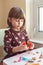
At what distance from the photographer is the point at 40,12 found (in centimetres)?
177

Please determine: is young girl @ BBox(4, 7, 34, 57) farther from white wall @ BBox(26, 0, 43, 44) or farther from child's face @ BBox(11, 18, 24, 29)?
white wall @ BBox(26, 0, 43, 44)

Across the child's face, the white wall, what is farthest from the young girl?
the white wall

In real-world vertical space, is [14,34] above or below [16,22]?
below

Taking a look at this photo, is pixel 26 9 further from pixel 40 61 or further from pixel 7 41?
pixel 40 61

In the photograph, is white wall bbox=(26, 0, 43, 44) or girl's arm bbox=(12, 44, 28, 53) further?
white wall bbox=(26, 0, 43, 44)

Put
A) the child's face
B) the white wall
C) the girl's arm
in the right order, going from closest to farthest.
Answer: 1. the girl's arm
2. the child's face
3. the white wall

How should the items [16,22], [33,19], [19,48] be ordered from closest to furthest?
1. [19,48]
2. [16,22]
3. [33,19]

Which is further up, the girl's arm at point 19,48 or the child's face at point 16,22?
the child's face at point 16,22

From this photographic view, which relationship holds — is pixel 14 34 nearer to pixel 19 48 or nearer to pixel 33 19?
pixel 19 48

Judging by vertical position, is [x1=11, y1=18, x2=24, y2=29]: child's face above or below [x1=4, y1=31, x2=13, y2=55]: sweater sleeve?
above

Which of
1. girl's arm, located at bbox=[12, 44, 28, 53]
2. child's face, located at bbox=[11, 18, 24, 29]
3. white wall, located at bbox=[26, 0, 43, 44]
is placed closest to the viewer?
girl's arm, located at bbox=[12, 44, 28, 53]

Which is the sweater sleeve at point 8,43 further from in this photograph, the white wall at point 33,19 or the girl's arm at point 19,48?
the white wall at point 33,19

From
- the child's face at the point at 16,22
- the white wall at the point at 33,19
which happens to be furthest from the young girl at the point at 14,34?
the white wall at the point at 33,19

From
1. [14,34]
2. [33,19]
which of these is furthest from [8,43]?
[33,19]
